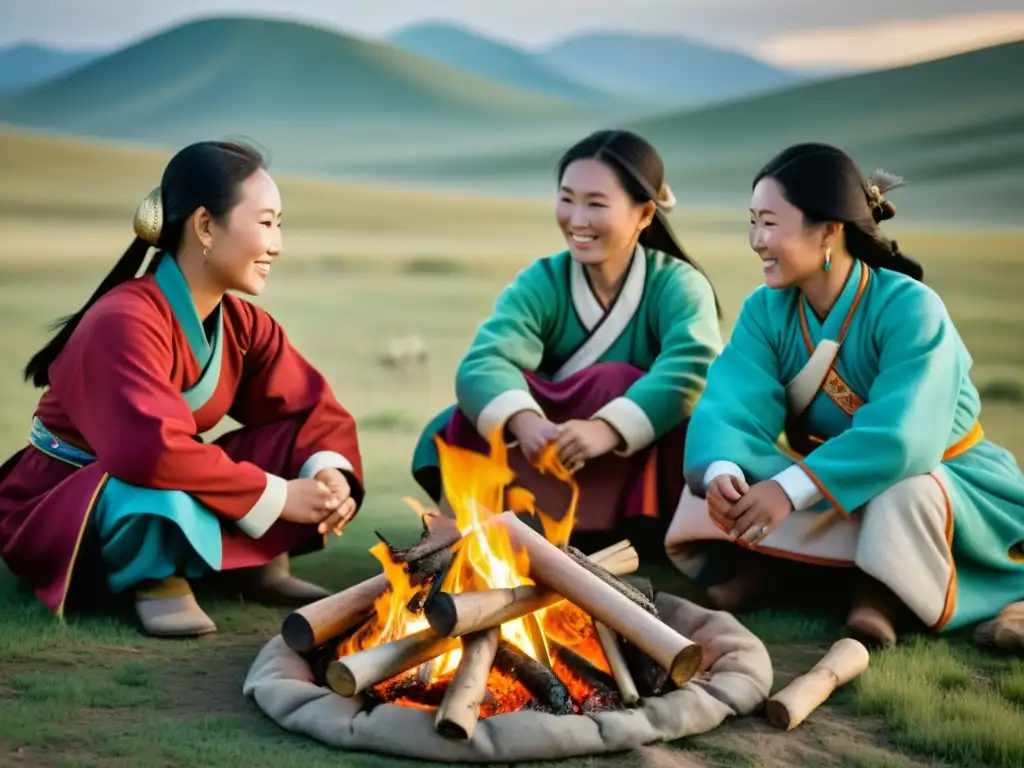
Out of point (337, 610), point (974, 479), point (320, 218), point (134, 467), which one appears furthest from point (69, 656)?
point (320, 218)

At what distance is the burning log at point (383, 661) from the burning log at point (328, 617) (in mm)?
200

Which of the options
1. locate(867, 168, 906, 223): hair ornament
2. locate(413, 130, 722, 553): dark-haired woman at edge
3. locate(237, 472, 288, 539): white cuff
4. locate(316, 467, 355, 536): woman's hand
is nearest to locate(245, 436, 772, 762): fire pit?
locate(237, 472, 288, 539): white cuff

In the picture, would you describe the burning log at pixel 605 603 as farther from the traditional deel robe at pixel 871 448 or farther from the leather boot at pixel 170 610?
the leather boot at pixel 170 610

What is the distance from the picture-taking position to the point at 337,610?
2.98 m

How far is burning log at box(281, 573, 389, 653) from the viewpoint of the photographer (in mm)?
2945

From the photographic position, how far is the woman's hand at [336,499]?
370 cm

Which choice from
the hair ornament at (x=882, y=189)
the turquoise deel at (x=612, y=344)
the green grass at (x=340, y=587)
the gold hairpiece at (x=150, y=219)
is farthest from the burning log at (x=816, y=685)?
the gold hairpiece at (x=150, y=219)

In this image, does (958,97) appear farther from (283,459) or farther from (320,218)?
(283,459)

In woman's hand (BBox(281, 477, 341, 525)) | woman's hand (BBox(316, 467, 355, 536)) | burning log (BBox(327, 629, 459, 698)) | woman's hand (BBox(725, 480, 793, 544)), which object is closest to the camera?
burning log (BBox(327, 629, 459, 698))

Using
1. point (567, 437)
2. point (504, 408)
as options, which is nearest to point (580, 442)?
point (567, 437)

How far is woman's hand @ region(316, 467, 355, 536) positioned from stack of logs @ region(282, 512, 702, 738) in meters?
0.64

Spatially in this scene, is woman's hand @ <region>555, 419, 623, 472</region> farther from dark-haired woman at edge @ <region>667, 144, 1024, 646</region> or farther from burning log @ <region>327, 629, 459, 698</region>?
burning log @ <region>327, 629, 459, 698</region>

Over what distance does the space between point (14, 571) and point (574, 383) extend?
1.72m

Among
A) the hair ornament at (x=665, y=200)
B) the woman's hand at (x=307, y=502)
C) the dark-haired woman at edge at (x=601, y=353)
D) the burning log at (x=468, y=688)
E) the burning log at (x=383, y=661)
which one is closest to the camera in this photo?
the burning log at (x=468, y=688)
